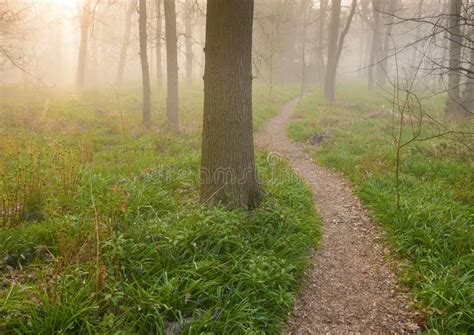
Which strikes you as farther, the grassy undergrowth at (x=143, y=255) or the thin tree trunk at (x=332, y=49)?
the thin tree trunk at (x=332, y=49)

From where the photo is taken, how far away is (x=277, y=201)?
6.32 metres

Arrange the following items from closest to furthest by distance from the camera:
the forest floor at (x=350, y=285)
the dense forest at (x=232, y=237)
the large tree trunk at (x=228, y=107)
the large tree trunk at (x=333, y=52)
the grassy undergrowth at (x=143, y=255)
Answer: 1. the grassy undergrowth at (x=143, y=255)
2. the dense forest at (x=232, y=237)
3. the forest floor at (x=350, y=285)
4. the large tree trunk at (x=228, y=107)
5. the large tree trunk at (x=333, y=52)

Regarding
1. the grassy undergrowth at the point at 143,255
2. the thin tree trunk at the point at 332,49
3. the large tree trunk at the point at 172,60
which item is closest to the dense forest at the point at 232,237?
the grassy undergrowth at the point at 143,255

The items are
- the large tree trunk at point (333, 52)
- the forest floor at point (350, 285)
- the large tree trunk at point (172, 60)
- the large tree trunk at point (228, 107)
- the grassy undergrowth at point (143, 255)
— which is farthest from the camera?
the large tree trunk at point (333, 52)

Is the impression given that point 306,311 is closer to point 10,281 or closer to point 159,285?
point 159,285

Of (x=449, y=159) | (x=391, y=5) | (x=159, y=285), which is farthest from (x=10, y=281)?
(x=391, y=5)

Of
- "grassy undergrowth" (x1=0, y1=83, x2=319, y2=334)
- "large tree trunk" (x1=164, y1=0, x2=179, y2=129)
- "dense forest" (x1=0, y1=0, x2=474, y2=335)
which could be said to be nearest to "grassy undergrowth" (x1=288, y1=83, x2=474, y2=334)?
"dense forest" (x1=0, y1=0, x2=474, y2=335)

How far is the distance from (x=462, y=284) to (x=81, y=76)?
89.6 ft

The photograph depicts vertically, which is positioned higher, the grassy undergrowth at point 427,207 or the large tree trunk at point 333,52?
the large tree trunk at point 333,52

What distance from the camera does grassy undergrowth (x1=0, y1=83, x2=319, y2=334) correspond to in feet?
11.0

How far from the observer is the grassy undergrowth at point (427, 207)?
4.04m

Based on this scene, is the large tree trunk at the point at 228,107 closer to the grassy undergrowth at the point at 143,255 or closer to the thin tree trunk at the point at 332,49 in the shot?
the grassy undergrowth at the point at 143,255

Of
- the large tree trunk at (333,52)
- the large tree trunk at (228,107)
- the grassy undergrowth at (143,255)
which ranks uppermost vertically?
the large tree trunk at (333,52)

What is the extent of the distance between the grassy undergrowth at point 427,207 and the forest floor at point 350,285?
0.24 m
